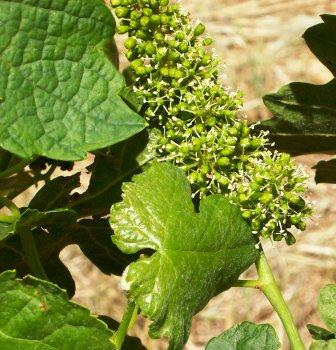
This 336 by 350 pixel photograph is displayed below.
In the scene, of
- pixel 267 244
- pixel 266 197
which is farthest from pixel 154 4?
pixel 267 244

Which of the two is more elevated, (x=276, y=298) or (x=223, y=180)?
(x=223, y=180)

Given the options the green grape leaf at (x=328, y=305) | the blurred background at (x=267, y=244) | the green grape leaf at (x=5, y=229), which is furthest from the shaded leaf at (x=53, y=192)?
the blurred background at (x=267, y=244)

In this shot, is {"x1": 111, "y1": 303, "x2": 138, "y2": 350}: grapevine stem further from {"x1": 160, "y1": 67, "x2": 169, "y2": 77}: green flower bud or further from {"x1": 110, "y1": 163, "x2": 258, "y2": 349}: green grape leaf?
{"x1": 160, "y1": 67, "x2": 169, "y2": 77}: green flower bud

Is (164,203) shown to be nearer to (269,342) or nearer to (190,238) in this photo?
(190,238)

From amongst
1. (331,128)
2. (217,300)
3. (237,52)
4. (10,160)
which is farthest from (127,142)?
(237,52)

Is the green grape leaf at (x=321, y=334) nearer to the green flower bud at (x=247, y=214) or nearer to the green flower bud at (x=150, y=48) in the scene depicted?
the green flower bud at (x=247, y=214)

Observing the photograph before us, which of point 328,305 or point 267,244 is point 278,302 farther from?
point 267,244
